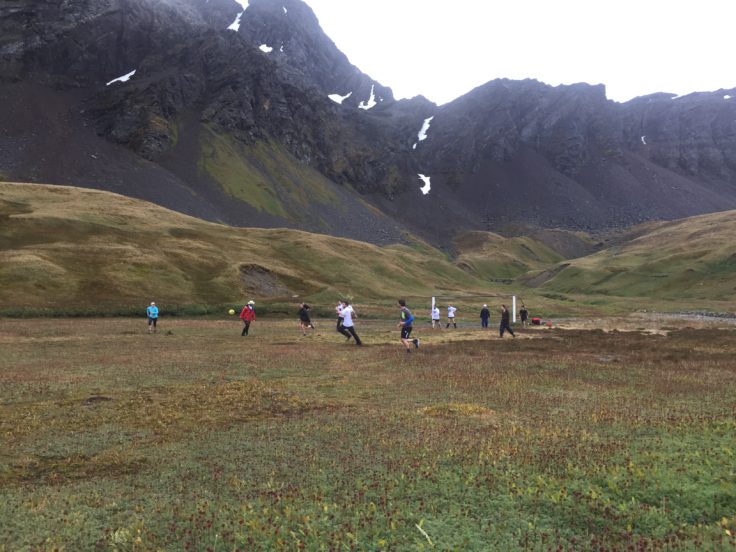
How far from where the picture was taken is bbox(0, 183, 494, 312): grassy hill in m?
64.9

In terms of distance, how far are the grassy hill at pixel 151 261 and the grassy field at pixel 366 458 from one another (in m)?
46.0

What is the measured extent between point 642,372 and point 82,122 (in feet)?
715

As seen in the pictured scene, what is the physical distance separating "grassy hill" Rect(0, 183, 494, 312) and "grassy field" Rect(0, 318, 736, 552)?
151 feet

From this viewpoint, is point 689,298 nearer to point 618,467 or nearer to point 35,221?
point 618,467

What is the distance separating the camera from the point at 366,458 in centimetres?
1160

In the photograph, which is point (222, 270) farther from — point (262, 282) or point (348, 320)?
point (348, 320)

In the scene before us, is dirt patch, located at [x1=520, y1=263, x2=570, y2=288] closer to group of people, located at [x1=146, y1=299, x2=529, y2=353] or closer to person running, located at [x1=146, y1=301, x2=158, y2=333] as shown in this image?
group of people, located at [x1=146, y1=299, x2=529, y2=353]

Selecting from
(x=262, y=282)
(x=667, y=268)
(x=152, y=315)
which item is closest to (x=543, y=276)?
(x=667, y=268)

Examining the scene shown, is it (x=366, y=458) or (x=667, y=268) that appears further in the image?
(x=667, y=268)

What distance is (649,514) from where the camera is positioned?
28.4 ft

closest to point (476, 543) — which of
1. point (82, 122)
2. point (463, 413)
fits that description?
point (463, 413)

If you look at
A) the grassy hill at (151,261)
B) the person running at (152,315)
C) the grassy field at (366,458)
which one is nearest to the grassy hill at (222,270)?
the grassy hill at (151,261)

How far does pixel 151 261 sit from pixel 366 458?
246ft

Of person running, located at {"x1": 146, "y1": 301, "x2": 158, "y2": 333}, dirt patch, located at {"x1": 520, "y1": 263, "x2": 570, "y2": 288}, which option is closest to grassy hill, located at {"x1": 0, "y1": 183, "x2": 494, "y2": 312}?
person running, located at {"x1": 146, "y1": 301, "x2": 158, "y2": 333}
